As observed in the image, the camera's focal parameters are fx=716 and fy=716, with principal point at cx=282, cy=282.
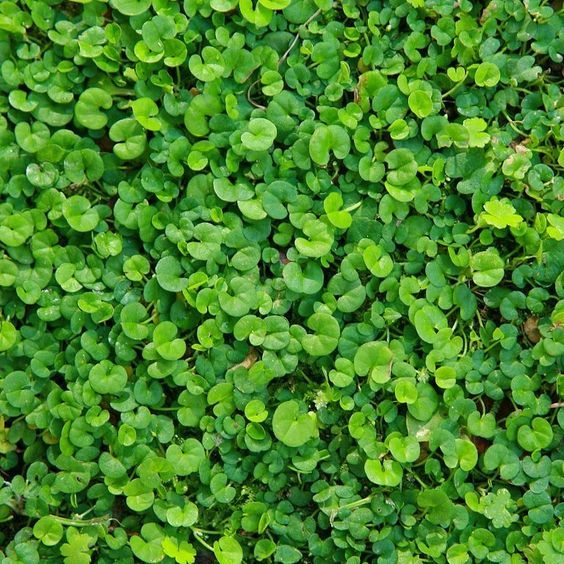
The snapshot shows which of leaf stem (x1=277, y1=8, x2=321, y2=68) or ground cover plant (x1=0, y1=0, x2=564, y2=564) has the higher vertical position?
leaf stem (x1=277, y1=8, x2=321, y2=68)

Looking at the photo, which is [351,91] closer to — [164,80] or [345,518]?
[164,80]

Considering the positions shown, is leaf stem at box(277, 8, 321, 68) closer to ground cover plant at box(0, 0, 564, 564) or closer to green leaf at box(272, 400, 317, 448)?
ground cover plant at box(0, 0, 564, 564)

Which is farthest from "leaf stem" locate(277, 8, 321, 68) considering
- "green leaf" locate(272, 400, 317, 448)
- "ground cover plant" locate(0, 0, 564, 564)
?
"green leaf" locate(272, 400, 317, 448)

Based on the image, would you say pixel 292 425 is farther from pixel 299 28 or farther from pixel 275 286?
pixel 299 28

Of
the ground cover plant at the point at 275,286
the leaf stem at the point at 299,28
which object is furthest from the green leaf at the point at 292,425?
the leaf stem at the point at 299,28

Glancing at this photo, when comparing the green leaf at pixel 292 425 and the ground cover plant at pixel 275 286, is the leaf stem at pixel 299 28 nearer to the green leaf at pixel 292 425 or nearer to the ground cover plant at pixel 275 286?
the ground cover plant at pixel 275 286

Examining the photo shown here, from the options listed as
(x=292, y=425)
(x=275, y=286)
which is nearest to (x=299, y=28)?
(x=275, y=286)

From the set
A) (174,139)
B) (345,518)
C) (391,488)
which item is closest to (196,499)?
(345,518)

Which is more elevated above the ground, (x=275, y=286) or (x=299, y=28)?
(x=299, y=28)

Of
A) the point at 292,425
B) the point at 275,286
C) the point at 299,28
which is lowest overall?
the point at 292,425
